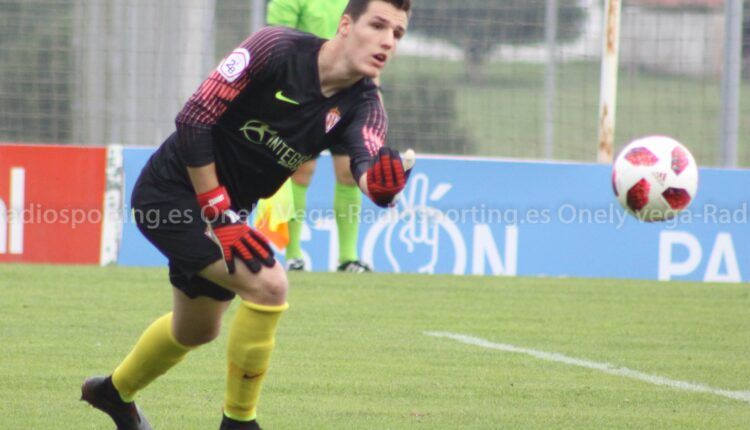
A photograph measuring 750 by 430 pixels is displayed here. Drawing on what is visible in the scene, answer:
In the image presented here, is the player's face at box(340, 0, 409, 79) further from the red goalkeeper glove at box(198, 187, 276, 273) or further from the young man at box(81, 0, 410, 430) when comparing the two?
the red goalkeeper glove at box(198, 187, 276, 273)

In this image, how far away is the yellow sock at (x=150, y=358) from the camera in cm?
492

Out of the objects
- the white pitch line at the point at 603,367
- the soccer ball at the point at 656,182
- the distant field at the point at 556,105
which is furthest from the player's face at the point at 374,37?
the distant field at the point at 556,105

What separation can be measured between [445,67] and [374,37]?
877 centimetres

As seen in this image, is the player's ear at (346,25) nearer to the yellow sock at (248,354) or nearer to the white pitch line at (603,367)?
the yellow sock at (248,354)

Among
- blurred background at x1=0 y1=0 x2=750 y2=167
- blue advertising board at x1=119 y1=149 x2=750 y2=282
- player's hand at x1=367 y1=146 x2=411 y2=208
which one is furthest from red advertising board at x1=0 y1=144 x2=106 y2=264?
player's hand at x1=367 y1=146 x2=411 y2=208

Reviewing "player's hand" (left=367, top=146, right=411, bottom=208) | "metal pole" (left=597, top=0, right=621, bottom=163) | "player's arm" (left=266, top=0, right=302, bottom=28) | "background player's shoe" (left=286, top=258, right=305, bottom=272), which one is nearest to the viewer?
"player's hand" (left=367, top=146, right=411, bottom=208)

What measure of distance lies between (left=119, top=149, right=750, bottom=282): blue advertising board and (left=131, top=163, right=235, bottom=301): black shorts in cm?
557

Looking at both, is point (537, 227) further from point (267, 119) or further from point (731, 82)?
point (267, 119)

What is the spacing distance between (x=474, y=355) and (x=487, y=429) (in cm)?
→ 178

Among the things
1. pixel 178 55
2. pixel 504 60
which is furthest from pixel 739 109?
pixel 178 55

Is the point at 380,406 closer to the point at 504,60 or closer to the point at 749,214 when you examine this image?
the point at 749,214

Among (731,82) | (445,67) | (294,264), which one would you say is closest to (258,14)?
(294,264)

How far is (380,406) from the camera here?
5473 millimetres

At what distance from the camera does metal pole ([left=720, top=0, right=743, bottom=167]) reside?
1132 centimetres
